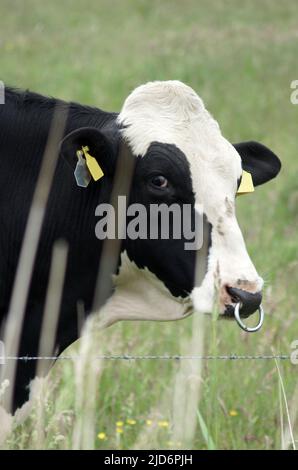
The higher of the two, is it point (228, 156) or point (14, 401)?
point (228, 156)

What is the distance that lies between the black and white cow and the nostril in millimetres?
138

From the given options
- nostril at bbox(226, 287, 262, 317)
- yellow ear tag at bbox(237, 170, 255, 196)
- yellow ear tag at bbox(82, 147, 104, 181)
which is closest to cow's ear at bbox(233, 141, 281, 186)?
yellow ear tag at bbox(237, 170, 255, 196)

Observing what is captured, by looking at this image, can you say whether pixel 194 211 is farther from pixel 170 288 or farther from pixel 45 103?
pixel 45 103

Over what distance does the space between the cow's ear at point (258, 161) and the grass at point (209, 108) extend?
531mm

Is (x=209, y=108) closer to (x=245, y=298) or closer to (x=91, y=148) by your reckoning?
(x=91, y=148)

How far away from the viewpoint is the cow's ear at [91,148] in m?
4.09

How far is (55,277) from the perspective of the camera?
171 inches

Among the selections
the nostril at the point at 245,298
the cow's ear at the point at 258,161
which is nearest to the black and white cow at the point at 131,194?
the nostril at the point at 245,298

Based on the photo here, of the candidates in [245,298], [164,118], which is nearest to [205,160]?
[164,118]

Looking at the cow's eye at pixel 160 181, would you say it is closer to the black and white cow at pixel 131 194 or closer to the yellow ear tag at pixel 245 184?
the black and white cow at pixel 131 194

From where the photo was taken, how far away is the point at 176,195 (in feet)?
13.7

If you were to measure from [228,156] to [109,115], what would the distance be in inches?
24.4

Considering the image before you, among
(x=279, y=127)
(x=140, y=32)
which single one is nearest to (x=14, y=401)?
(x=279, y=127)
